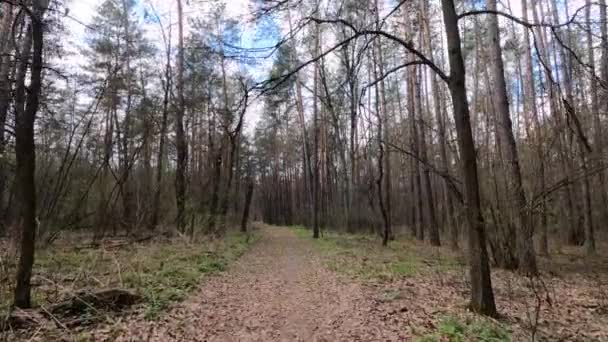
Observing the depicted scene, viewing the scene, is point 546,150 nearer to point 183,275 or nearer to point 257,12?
point 257,12

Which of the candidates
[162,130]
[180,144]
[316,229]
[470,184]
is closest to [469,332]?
[470,184]

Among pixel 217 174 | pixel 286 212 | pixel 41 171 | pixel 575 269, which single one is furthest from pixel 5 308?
pixel 286 212

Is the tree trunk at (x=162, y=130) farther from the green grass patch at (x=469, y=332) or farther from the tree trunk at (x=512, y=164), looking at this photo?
the green grass patch at (x=469, y=332)

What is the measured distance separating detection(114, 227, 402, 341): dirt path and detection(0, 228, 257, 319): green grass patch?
1.41 feet

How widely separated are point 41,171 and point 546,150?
459 inches

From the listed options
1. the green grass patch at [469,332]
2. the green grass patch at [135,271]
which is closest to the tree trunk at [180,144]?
the green grass patch at [135,271]

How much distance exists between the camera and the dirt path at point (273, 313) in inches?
170

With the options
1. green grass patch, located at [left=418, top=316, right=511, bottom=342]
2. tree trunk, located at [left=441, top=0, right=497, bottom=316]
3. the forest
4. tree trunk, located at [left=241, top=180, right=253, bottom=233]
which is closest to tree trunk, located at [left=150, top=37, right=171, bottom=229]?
the forest

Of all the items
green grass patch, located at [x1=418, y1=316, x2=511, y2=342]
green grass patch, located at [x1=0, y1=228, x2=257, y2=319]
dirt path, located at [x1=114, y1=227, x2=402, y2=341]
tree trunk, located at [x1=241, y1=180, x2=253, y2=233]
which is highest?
tree trunk, located at [x1=241, y1=180, x2=253, y2=233]

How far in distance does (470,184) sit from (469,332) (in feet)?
5.52

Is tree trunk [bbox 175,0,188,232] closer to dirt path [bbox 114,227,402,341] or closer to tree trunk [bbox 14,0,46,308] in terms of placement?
dirt path [bbox 114,227,402,341]

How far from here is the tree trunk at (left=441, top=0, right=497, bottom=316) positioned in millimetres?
4465

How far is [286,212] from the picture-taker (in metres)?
39.2

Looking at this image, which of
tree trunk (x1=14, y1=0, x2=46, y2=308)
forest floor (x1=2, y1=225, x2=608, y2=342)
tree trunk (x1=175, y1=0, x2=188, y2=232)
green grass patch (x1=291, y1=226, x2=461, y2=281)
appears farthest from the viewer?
tree trunk (x1=175, y1=0, x2=188, y2=232)
